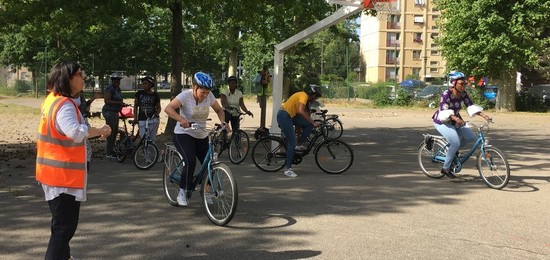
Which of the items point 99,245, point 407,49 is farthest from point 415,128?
point 407,49

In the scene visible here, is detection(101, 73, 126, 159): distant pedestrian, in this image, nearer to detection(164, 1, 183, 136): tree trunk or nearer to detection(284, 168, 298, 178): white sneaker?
detection(164, 1, 183, 136): tree trunk

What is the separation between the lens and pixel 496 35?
29219mm

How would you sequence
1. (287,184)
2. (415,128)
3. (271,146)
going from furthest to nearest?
(415,128) < (271,146) < (287,184)

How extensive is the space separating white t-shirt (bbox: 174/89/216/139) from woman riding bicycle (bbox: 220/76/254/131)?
515cm

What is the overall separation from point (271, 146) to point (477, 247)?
4761mm

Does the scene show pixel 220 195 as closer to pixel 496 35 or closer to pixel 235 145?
pixel 235 145

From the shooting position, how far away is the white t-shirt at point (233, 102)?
1157cm

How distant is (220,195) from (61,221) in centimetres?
216

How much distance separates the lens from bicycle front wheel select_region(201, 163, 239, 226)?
5602 mm

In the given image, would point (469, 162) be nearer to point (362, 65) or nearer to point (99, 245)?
point (99, 245)

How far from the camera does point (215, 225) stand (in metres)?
5.77

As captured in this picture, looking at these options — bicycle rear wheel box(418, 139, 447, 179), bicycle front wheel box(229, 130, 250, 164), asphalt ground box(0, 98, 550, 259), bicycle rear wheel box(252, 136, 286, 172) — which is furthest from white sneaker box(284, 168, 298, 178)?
bicycle rear wheel box(418, 139, 447, 179)

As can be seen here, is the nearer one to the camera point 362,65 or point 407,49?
point 407,49

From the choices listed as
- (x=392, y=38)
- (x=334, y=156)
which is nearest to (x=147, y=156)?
(x=334, y=156)
